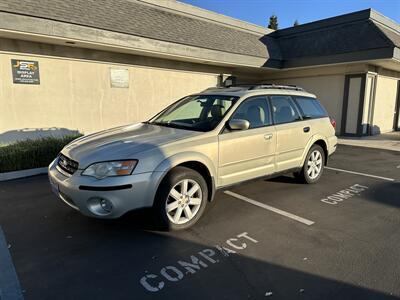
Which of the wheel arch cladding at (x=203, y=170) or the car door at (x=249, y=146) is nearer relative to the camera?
the wheel arch cladding at (x=203, y=170)

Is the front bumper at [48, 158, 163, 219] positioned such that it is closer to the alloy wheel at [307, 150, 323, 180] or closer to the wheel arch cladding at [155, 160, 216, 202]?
the wheel arch cladding at [155, 160, 216, 202]

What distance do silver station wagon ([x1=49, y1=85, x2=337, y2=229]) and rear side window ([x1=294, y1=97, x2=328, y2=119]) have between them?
0.02 m

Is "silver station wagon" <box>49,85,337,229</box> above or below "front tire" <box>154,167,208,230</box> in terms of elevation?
above

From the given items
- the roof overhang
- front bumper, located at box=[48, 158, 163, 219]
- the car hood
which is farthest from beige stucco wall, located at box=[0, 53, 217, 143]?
front bumper, located at box=[48, 158, 163, 219]

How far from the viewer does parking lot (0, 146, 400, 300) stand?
8.43 ft

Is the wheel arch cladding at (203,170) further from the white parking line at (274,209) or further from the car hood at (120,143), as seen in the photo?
the white parking line at (274,209)

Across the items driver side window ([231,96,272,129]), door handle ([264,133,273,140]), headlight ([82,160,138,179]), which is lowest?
headlight ([82,160,138,179])

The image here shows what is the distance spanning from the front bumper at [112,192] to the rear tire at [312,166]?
3.18 metres

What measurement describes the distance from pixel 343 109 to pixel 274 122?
976 cm

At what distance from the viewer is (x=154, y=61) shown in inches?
425

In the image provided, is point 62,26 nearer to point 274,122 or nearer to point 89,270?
point 274,122

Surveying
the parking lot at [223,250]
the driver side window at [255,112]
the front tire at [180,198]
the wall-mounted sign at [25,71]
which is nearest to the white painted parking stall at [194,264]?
the parking lot at [223,250]

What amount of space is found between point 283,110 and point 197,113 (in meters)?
1.47

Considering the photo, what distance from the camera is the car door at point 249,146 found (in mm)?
3994
